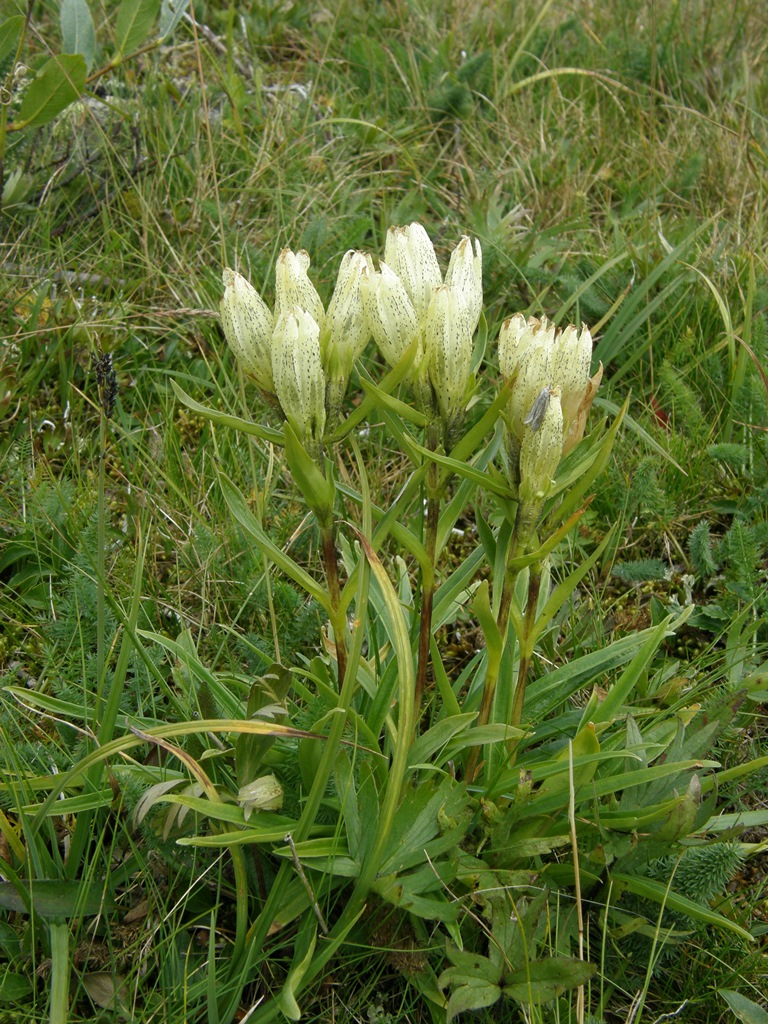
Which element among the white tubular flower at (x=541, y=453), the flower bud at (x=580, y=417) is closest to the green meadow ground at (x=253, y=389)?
the white tubular flower at (x=541, y=453)

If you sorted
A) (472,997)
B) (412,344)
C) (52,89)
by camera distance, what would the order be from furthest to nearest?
1. (52,89)
2. (472,997)
3. (412,344)

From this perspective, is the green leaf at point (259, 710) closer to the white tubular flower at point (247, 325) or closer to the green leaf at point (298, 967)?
the green leaf at point (298, 967)

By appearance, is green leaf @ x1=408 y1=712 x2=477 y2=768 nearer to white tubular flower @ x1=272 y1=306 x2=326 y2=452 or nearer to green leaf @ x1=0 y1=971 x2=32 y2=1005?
white tubular flower @ x1=272 y1=306 x2=326 y2=452

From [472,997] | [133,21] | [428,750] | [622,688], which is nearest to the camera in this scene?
[472,997]

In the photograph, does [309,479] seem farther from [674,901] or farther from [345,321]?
[674,901]

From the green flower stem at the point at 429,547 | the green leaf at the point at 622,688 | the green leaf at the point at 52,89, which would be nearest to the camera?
the green flower stem at the point at 429,547

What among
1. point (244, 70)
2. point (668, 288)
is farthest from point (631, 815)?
point (244, 70)

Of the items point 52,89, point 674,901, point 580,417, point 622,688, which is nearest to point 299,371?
point 580,417

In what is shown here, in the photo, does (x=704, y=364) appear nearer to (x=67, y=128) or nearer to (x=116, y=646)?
(x=116, y=646)
